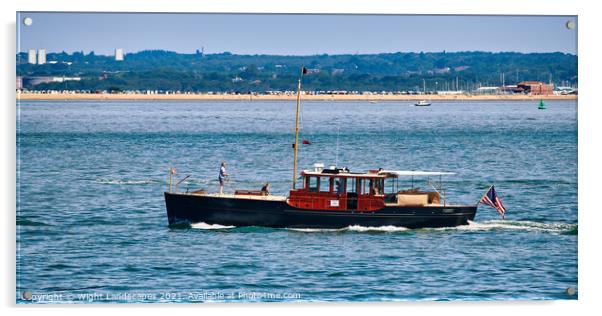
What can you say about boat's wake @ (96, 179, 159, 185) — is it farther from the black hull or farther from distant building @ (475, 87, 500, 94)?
distant building @ (475, 87, 500, 94)

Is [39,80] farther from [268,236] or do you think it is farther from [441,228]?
[441,228]

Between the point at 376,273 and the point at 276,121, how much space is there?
176ft

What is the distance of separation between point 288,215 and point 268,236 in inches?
41.6

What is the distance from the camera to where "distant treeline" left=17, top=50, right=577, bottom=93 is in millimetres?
29984

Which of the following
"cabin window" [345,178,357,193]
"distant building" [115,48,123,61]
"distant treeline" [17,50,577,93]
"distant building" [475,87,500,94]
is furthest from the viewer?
"distant building" [475,87,500,94]

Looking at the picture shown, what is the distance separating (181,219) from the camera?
1361 inches

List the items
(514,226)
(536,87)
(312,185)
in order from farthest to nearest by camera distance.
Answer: (536,87) → (514,226) → (312,185)

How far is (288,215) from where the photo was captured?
111 feet

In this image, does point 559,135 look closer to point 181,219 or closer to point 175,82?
point 175,82

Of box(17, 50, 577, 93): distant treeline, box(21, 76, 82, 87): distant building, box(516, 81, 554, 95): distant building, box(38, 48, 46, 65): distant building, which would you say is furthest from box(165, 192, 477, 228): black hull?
box(38, 48, 46, 65): distant building

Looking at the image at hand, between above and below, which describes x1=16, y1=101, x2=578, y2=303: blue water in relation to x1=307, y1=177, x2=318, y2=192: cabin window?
below

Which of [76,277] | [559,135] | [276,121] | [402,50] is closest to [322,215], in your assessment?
[402,50]

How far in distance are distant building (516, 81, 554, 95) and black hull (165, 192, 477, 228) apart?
3698 mm

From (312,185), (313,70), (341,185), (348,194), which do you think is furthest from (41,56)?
(348,194)
